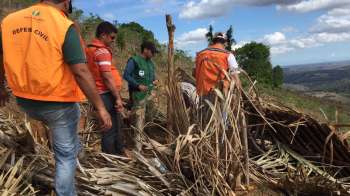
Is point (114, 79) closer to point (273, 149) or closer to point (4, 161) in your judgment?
point (4, 161)

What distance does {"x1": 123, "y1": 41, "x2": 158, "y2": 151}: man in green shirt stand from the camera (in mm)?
5602

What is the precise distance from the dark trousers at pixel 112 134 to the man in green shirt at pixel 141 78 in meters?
0.72

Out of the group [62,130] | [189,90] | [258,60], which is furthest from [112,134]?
[258,60]

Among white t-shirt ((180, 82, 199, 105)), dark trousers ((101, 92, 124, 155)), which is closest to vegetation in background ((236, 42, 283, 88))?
white t-shirt ((180, 82, 199, 105))

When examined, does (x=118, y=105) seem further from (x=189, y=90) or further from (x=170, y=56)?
(x=189, y=90)

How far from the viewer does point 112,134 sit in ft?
15.5

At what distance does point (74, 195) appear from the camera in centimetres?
331

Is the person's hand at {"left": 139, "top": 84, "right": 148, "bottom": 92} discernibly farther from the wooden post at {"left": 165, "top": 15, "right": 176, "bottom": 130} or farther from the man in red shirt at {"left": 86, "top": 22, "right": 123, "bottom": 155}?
the wooden post at {"left": 165, "top": 15, "right": 176, "bottom": 130}

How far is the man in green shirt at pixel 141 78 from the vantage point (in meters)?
5.60

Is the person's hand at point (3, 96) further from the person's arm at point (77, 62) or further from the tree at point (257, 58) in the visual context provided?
the tree at point (257, 58)

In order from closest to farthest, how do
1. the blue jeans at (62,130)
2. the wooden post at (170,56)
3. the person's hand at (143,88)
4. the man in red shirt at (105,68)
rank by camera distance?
the blue jeans at (62,130)
the wooden post at (170,56)
the man in red shirt at (105,68)
the person's hand at (143,88)

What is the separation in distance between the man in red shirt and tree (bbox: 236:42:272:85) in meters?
24.2

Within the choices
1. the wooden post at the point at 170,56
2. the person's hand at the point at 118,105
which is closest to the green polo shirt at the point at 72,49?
the wooden post at the point at 170,56

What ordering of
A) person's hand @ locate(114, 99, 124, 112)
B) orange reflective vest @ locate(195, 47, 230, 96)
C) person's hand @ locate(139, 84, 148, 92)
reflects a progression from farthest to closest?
person's hand @ locate(139, 84, 148, 92) < orange reflective vest @ locate(195, 47, 230, 96) < person's hand @ locate(114, 99, 124, 112)
